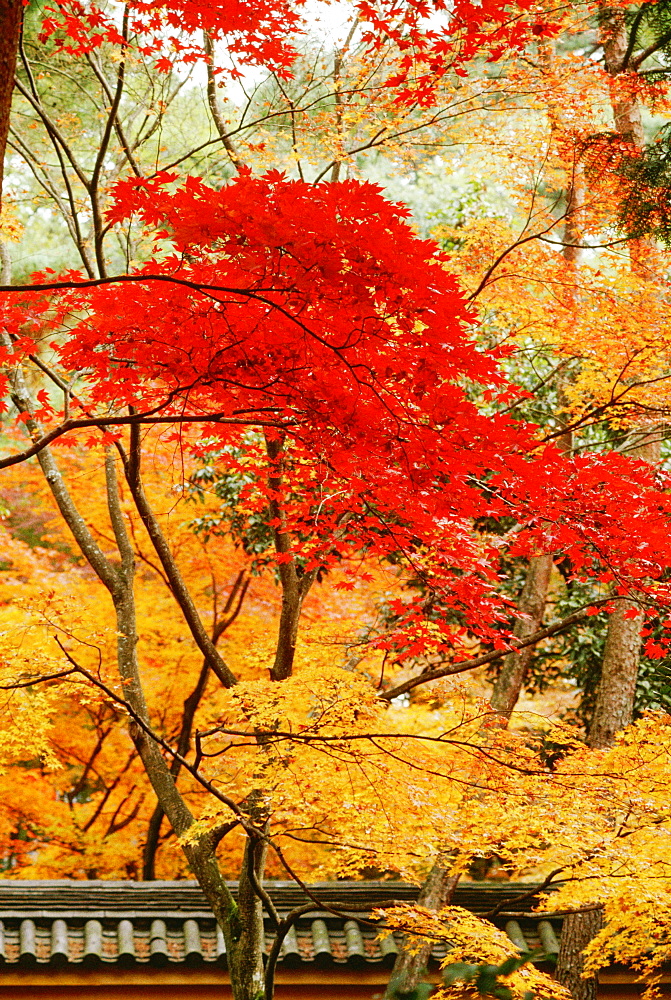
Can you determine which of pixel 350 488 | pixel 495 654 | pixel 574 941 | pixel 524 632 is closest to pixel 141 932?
pixel 574 941

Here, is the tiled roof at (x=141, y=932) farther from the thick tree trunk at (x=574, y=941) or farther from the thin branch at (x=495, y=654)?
the thin branch at (x=495, y=654)

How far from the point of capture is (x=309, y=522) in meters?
5.48

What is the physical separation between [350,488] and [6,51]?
2.50 meters

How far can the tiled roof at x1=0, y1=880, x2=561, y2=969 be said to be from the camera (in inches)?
245

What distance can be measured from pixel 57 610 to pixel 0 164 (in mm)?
4639

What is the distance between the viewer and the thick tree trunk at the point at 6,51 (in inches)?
111

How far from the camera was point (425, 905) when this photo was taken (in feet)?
22.4

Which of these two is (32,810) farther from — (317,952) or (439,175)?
(439,175)

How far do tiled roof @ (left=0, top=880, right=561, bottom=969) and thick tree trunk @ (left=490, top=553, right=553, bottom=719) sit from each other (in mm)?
1713

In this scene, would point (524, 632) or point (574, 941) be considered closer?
point (574, 941)

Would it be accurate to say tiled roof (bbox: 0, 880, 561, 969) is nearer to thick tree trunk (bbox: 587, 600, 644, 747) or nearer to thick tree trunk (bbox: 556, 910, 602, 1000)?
thick tree trunk (bbox: 556, 910, 602, 1000)

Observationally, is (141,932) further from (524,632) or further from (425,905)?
(524,632)

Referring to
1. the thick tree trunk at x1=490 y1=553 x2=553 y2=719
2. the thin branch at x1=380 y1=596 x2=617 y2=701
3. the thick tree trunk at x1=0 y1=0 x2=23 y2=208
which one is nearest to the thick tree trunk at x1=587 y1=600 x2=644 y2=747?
the thick tree trunk at x1=490 y1=553 x2=553 y2=719

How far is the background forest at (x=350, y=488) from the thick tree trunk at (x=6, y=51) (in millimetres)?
594
